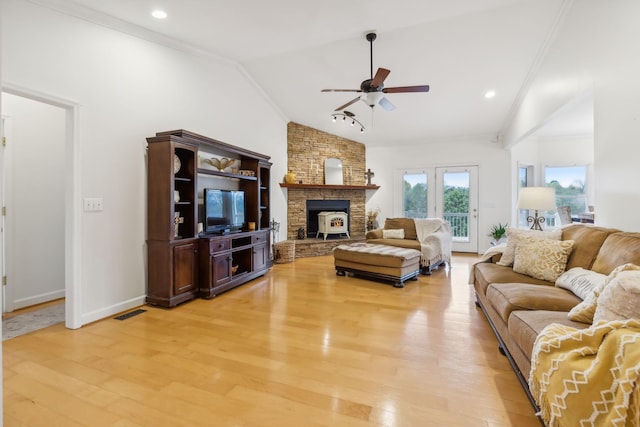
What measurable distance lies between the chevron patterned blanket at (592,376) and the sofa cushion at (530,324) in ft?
0.77

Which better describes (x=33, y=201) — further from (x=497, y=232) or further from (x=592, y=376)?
(x=497, y=232)

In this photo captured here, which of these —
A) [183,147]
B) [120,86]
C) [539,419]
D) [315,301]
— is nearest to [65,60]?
[120,86]

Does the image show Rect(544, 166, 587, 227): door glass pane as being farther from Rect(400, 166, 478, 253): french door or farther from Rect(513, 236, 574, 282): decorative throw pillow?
Rect(513, 236, 574, 282): decorative throw pillow

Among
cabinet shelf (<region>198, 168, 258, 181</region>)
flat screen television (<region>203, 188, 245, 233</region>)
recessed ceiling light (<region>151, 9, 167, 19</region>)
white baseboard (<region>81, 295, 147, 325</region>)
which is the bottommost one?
white baseboard (<region>81, 295, 147, 325</region>)

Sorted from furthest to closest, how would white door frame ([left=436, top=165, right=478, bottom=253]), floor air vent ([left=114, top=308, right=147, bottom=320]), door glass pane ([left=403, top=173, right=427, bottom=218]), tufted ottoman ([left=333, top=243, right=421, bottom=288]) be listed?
door glass pane ([left=403, top=173, right=427, bottom=218]) < white door frame ([left=436, top=165, right=478, bottom=253]) < tufted ottoman ([left=333, top=243, right=421, bottom=288]) < floor air vent ([left=114, top=308, right=147, bottom=320])

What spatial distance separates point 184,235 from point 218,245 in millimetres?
418

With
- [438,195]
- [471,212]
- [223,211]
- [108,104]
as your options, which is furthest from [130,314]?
[471,212]

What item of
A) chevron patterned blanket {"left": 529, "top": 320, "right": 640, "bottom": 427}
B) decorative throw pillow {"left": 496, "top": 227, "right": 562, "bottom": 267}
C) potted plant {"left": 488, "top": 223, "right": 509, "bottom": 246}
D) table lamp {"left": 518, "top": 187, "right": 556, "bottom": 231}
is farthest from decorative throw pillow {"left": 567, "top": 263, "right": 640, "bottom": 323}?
potted plant {"left": 488, "top": 223, "right": 509, "bottom": 246}

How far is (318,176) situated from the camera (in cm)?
720

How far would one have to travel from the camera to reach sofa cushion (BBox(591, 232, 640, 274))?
6.38 feet

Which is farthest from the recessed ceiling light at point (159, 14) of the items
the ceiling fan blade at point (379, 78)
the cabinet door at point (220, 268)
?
the cabinet door at point (220, 268)

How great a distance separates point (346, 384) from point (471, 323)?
5.40ft

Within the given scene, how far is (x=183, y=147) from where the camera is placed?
3.49m

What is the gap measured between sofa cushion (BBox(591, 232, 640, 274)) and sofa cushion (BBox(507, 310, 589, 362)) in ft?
1.71
